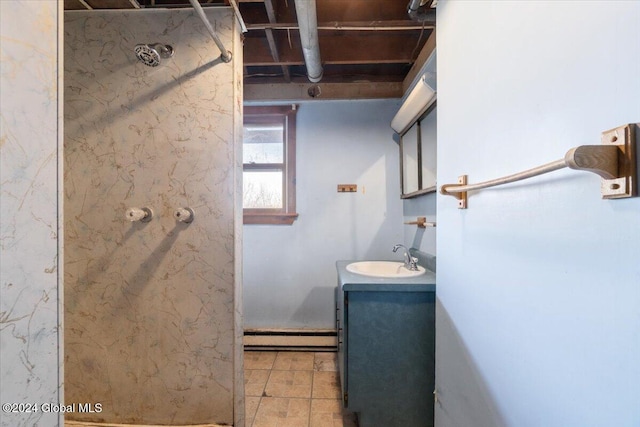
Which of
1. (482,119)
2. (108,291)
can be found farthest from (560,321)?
(108,291)

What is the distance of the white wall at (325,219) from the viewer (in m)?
2.24

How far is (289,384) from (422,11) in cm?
254

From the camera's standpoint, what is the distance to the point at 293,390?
165 centimetres

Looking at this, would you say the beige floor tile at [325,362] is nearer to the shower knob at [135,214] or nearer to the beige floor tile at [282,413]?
the beige floor tile at [282,413]

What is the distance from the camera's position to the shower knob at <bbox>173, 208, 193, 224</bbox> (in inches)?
43.9

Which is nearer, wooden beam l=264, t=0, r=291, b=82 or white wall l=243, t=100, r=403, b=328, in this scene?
wooden beam l=264, t=0, r=291, b=82

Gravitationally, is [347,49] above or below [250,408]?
above

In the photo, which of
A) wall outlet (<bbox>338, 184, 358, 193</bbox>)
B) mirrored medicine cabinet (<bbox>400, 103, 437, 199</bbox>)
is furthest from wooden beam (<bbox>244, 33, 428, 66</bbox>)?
wall outlet (<bbox>338, 184, 358, 193</bbox>)

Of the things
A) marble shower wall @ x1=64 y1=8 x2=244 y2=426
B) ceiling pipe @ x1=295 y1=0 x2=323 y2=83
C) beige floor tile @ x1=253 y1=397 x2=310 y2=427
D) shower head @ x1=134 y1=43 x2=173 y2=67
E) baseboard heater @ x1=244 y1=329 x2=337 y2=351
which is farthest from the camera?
baseboard heater @ x1=244 y1=329 x2=337 y2=351

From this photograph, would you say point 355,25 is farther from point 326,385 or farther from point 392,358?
point 326,385

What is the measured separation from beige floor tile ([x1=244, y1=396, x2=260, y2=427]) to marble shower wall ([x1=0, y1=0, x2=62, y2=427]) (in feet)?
3.98

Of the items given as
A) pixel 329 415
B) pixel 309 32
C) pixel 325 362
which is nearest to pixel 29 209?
pixel 309 32

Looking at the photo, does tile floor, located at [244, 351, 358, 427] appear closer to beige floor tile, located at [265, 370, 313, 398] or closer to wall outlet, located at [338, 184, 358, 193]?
beige floor tile, located at [265, 370, 313, 398]

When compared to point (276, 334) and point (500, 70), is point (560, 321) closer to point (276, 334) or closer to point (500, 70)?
point (500, 70)
